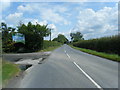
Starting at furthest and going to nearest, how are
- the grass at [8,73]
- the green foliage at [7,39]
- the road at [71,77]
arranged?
1. the green foliage at [7,39]
2. the grass at [8,73]
3. the road at [71,77]

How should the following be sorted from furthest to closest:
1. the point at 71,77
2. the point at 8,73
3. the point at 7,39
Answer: the point at 7,39
the point at 8,73
the point at 71,77

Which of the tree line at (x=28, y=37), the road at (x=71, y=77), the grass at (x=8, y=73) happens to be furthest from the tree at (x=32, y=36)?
the grass at (x=8, y=73)

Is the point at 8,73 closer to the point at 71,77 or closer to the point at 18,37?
the point at 71,77

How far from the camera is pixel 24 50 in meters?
33.7

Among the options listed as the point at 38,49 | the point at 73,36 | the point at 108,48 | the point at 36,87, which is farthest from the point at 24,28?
the point at 73,36

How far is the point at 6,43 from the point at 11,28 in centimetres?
481

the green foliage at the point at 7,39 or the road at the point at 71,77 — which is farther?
the green foliage at the point at 7,39

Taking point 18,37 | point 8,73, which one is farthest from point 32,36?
point 8,73

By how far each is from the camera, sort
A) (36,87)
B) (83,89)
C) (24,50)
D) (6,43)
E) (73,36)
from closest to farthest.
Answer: (83,89)
(36,87)
(6,43)
(24,50)
(73,36)

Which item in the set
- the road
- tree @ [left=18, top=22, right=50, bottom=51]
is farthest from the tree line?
the road

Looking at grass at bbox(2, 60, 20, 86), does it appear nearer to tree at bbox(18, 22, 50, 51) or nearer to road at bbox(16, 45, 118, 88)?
road at bbox(16, 45, 118, 88)

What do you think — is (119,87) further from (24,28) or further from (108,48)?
(24,28)

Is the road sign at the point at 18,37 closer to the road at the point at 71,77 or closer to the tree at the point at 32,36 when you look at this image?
the tree at the point at 32,36

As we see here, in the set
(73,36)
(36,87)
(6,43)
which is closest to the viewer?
(36,87)
